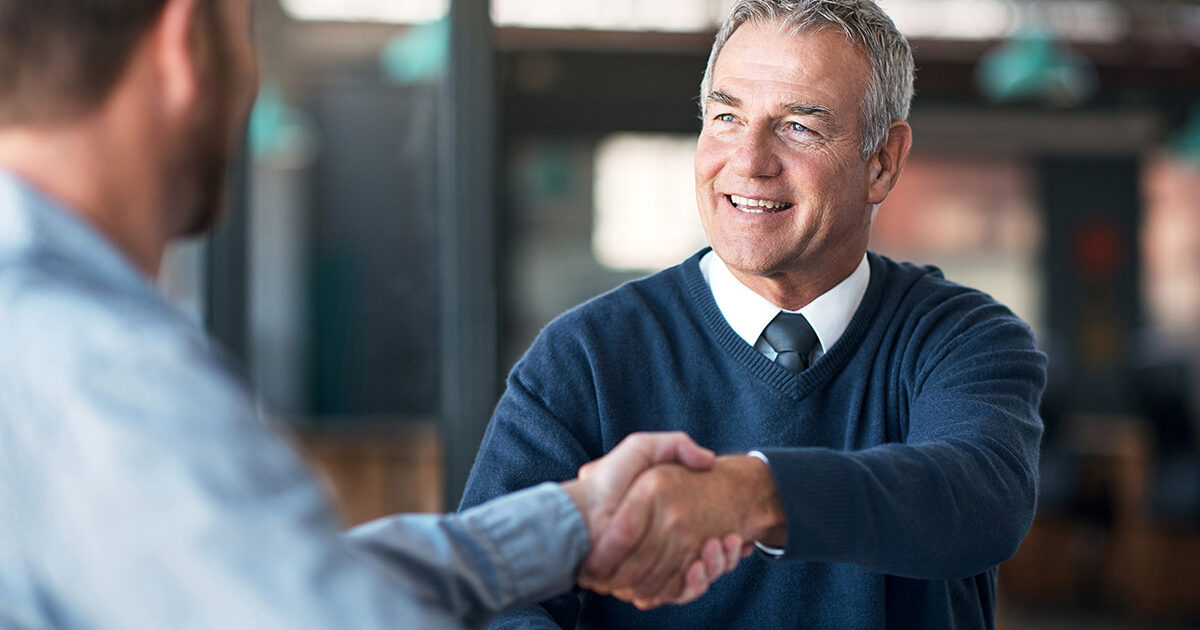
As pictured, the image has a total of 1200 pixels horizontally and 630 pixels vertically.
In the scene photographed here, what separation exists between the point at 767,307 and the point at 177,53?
95 cm

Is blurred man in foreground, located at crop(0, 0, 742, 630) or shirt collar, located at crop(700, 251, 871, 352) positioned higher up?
blurred man in foreground, located at crop(0, 0, 742, 630)

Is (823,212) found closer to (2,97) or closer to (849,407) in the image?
(849,407)

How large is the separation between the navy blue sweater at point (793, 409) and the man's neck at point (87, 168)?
0.67m

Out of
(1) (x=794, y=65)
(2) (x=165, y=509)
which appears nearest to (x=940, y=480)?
(1) (x=794, y=65)

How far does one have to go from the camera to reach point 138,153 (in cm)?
78

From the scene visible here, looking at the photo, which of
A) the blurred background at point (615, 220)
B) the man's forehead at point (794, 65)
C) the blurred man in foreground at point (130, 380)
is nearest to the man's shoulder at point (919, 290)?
the man's forehead at point (794, 65)

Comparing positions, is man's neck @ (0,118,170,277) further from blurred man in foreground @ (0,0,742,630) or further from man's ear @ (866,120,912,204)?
man's ear @ (866,120,912,204)

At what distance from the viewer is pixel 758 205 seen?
1575mm

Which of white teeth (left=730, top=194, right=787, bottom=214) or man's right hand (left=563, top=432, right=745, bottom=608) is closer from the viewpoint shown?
man's right hand (left=563, top=432, right=745, bottom=608)

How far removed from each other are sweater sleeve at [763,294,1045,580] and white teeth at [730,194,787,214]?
269 millimetres

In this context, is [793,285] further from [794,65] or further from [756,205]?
[794,65]

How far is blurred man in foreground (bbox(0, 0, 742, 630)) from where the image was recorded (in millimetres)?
672

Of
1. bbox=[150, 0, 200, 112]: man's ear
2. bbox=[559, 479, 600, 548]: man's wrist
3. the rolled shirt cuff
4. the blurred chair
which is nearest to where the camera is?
bbox=[150, 0, 200, 112]: man's ear

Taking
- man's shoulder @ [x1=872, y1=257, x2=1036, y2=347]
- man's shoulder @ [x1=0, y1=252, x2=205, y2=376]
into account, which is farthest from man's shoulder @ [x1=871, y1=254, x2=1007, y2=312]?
man's shoulder @ [x1=0, y1=252, x2=205, y2=376]
